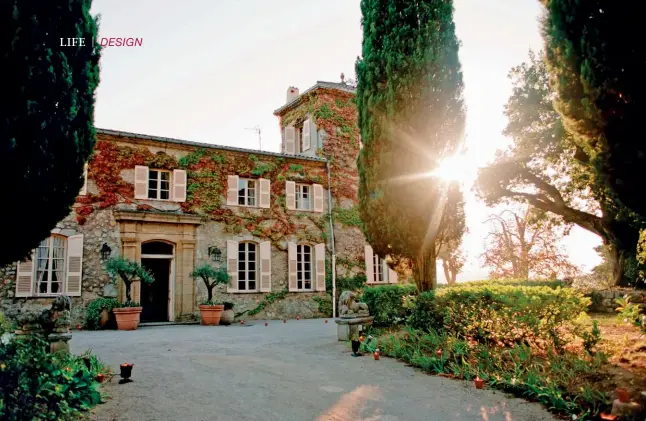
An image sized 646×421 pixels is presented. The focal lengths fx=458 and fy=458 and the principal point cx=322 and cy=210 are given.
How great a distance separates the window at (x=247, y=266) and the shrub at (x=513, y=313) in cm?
924

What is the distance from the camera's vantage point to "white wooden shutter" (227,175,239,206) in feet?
50.7

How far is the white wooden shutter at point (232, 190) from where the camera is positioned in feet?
50.7

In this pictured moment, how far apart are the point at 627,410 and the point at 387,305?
689cm

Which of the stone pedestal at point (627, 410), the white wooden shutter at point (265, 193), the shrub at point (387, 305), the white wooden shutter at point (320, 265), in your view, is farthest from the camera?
the white wooden shutter at point (320, 265)

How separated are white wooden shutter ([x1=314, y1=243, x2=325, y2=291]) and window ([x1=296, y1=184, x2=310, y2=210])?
5.20 ft

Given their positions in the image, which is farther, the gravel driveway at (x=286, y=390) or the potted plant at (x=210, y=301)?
the potted plant at (x=210, y=301)

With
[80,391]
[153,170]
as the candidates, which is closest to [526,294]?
[80,391]

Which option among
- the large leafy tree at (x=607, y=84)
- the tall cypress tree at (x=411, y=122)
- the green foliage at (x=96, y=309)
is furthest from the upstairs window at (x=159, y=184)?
the large leafy tree at (x=607, y=84)

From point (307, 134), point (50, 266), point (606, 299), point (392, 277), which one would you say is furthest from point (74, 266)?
point (606, 299)

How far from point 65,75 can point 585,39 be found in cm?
527

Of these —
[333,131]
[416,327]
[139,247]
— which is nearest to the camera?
[416,327]

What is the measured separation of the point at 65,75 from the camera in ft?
15.8

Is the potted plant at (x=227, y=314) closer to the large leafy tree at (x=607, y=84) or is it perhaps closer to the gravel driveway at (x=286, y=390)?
the gravel driveway at (x=286, y=390)

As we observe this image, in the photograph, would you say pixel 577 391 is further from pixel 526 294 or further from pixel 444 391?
pixel 526 294
